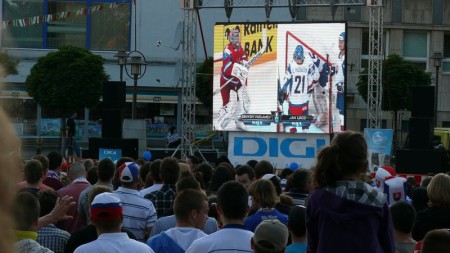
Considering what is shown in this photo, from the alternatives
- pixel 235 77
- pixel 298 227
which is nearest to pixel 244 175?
pixel 298 227

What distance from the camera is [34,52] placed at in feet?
147

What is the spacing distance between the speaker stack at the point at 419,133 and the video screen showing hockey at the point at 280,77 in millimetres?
2653

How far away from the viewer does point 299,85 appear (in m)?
24.6

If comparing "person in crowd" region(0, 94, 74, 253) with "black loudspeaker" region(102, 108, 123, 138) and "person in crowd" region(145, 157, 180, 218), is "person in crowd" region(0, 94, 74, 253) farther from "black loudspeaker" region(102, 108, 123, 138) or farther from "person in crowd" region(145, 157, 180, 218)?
"black loudspeaker" region(102, 108, 123, 138)

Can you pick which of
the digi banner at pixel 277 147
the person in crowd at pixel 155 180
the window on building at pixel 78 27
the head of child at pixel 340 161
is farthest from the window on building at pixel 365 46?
the head of child at pixel 340 161

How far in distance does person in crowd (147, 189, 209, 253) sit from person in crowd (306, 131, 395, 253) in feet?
4.27

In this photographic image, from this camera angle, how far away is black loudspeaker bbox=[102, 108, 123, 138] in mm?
22172

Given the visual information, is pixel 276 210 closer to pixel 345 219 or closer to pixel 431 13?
pixel 345 219

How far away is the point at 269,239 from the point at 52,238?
239cm

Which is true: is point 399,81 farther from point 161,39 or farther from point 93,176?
point 93,176

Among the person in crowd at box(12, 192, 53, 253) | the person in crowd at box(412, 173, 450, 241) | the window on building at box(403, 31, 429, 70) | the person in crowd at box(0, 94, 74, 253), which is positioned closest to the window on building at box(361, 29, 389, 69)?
the window on building at box(403, 31, 429, 70)

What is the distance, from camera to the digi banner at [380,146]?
76.6ft

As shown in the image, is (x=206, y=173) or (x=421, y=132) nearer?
(x=206, y=173)

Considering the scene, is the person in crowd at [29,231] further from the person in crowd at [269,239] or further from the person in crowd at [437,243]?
the person in crowd at [437,243]
